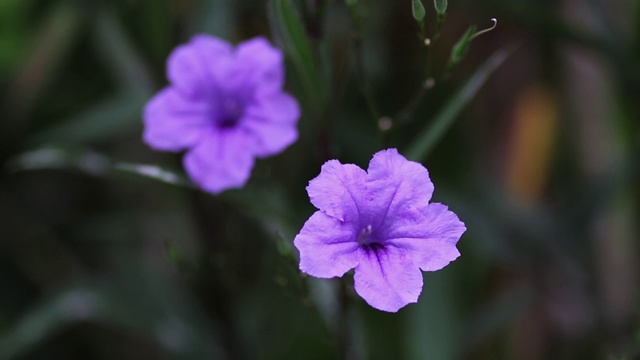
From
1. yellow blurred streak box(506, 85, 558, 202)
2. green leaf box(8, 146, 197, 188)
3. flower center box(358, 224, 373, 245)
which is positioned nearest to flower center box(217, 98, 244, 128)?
green leaf box(8, 146, 197, 188)

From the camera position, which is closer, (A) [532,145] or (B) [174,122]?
(B) [174,122]

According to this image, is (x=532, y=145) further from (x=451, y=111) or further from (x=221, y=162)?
(x=221, y=162)

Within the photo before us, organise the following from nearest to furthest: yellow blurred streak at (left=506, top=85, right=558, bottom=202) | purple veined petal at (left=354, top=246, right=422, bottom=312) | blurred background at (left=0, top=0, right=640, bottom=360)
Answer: purple veined petal at (left=354, top=246, right=422, bottom=312), blurred background at (left=0, top=0, right=640, bottom=360), yellow blurred streak at (left=506, top=85, right=558, bottom=202)

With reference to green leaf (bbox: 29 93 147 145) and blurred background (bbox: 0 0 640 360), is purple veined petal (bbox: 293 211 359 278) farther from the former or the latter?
green leaf (bbox: 29 93 147 145)

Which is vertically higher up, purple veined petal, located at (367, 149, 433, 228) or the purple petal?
purple veined petal, located at (367, 149, 433, 228)

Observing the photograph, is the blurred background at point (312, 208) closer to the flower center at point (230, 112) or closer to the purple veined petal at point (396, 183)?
the flower center at point (230, 112)

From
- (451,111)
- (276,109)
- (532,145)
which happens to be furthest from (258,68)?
(532,145)

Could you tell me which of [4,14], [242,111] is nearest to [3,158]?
[4,14]

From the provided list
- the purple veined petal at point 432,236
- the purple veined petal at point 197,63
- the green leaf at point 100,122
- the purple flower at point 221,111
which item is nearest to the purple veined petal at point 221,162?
the purple flower at point 221,111
